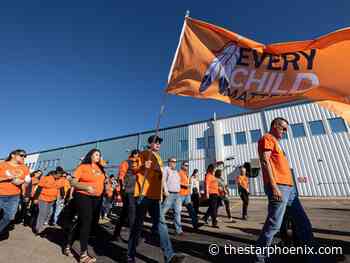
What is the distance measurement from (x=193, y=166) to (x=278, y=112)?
10.8 meters

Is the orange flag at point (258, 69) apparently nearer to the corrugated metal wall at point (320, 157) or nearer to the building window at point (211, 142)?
the corrugated metal wall at point (320, 157)

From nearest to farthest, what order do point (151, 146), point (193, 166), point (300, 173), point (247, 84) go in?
point (151, 146) < point (247, 84) < point (300, 173) < point (193, 166)

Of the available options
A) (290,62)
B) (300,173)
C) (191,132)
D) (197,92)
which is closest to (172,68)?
(197,92)

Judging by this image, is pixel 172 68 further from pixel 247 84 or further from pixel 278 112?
pixel 278 112

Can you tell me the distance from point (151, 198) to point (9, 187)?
10.7ft

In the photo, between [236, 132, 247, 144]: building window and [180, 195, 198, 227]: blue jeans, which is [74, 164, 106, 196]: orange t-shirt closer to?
[180, 195, 198, 227]: blue jeans

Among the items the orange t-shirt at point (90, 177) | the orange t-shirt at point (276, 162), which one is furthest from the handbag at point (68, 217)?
the orange t-shirt at point (276, 162)

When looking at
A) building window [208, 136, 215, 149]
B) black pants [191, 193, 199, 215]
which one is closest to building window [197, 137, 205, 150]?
building window [208, 136, 215, 149]

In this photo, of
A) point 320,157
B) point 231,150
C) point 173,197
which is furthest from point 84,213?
point 231,150

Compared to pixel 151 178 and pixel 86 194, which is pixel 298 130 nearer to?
pixel 151 178

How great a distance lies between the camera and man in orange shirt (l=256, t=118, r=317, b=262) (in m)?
2.63

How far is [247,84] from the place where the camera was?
148 inches

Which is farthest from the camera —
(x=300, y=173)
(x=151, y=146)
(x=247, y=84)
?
(x=300, y=173)

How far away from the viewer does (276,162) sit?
2.96 meters
